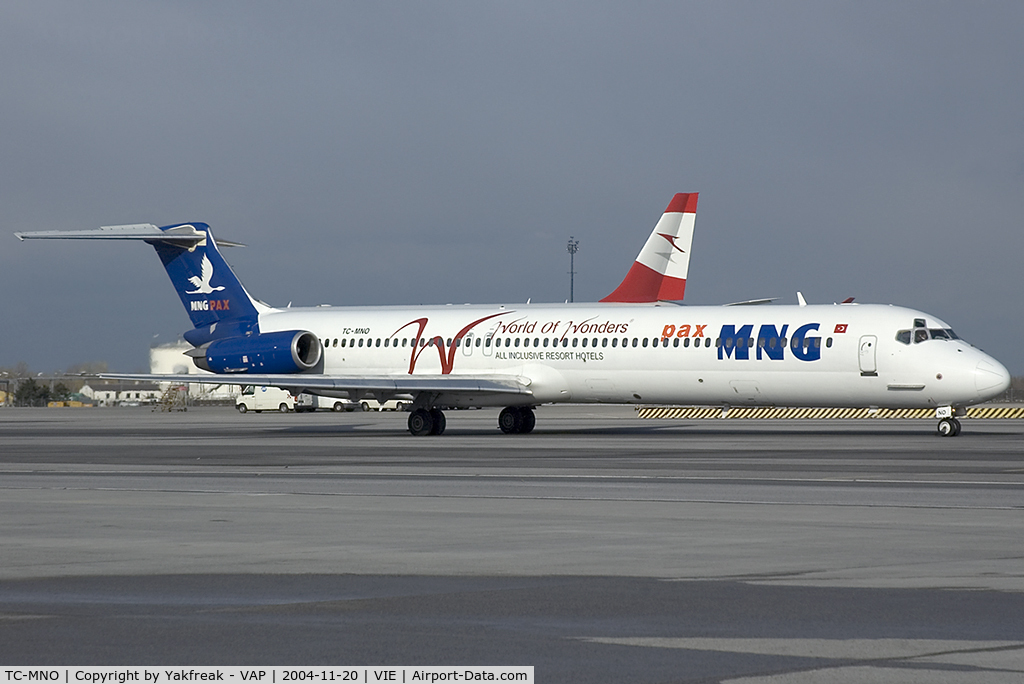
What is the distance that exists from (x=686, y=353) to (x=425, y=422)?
766 cm

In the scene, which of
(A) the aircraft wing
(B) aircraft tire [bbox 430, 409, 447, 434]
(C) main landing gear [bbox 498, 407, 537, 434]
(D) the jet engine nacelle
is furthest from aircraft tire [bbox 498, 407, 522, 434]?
(D) the jet engine nacelle

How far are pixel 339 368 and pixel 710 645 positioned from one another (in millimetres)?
34213

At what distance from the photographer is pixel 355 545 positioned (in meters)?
11.4

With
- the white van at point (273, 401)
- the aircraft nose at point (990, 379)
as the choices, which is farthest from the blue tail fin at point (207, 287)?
the white van at point (273, 401)

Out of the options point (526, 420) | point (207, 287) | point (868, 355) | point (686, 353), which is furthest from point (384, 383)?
point (868, 355)

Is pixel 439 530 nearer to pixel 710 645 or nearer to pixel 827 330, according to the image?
pixel 710 645

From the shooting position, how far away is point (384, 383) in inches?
1404

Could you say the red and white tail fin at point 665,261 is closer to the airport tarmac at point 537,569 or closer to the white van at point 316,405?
the white van at point 316,405

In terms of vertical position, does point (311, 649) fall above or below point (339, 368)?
below

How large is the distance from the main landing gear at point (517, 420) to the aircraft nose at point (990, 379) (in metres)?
12.5

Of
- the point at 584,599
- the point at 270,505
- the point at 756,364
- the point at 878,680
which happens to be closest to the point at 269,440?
the point at 756,364

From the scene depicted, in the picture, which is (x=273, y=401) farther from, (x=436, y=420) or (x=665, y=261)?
(x=436, y=420)

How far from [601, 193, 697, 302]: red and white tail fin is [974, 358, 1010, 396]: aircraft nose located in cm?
2512

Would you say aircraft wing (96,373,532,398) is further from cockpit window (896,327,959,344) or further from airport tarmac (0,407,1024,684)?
airport tarmac (0,407,1024,684)
